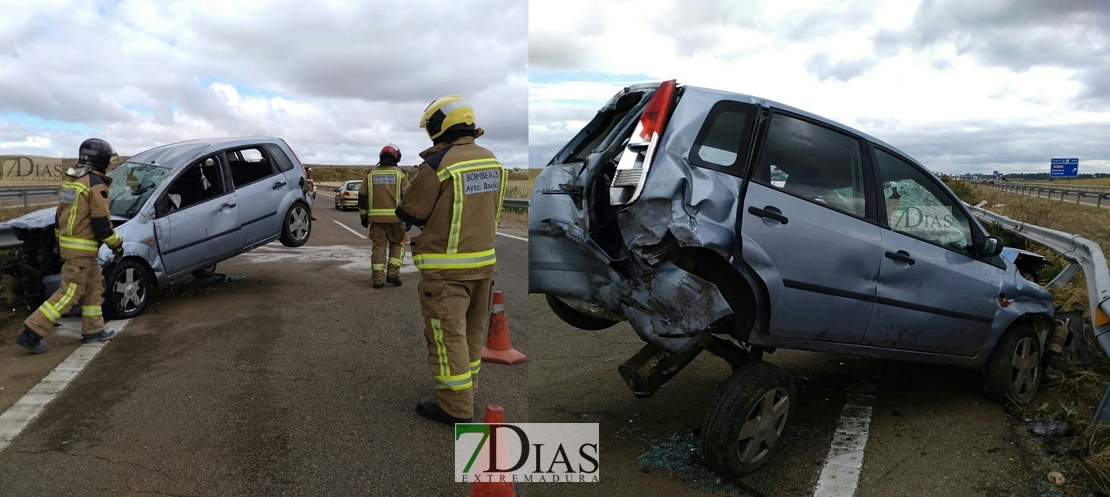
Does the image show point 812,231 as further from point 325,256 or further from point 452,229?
point 325,256

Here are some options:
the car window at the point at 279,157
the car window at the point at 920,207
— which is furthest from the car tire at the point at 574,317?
the car window at the point at 279,157

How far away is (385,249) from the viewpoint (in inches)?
395

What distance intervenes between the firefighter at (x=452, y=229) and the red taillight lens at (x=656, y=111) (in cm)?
122

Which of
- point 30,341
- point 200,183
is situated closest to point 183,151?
point 200,183

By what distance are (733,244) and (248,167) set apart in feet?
23.4

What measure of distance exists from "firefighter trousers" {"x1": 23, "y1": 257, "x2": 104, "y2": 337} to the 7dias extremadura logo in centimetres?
412

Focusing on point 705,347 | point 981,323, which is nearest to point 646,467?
point 705,347

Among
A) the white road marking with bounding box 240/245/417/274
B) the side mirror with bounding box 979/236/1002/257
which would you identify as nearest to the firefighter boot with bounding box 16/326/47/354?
the white road marking with bounding box 240/245/417/274

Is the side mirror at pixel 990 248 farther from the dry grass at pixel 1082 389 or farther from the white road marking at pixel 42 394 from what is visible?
the white road marking at pixel 42 394

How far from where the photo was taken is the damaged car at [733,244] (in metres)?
3.66

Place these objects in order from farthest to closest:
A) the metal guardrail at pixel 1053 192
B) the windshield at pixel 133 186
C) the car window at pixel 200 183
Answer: the metal guardrail at pixel 1053 192 < the car window at pixel 200 183 < the windshield at pixel 133 186

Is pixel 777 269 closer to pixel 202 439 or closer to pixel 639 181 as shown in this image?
pixel 639 181

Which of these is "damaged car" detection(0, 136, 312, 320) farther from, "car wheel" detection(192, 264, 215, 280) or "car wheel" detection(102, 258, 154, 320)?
"car wheel" detection(192, 264, 215, 280)

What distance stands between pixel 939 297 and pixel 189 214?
7.15 m
